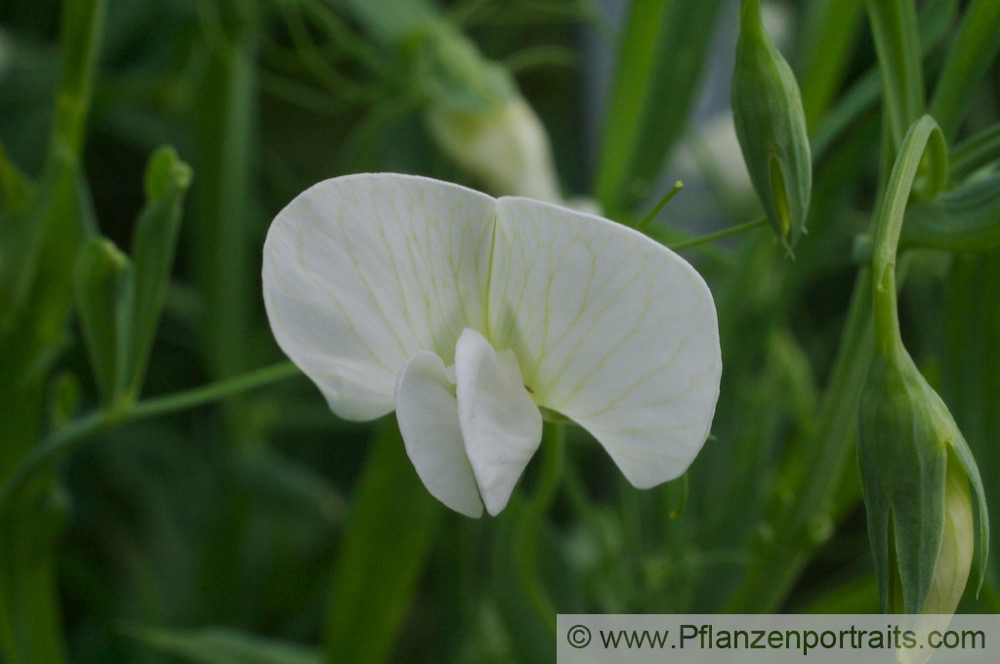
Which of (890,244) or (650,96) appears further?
(650,96)

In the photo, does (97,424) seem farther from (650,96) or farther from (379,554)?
(650,96)

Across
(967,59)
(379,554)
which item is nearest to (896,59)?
(967,59)

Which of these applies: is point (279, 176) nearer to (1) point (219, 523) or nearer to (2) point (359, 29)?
(2) point (359, 29)

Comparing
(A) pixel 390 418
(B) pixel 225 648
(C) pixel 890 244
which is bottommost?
(B) pixel 225 648

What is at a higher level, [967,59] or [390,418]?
[967,59]

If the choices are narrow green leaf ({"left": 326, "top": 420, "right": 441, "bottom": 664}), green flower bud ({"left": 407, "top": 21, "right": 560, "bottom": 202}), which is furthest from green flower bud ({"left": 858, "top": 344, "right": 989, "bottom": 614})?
green flower bud ({"left": 407, "top": 21, "right": 560, "bottom": 202})

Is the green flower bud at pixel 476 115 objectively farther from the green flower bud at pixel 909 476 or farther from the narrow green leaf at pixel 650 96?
the green flower bud at pixel 909 476

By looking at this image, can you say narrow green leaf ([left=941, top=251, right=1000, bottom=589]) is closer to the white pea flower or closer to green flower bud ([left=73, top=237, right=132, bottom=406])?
the white pea flower
